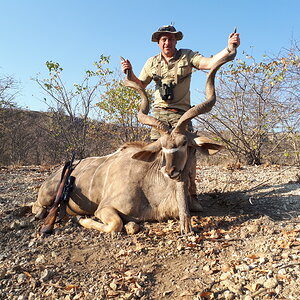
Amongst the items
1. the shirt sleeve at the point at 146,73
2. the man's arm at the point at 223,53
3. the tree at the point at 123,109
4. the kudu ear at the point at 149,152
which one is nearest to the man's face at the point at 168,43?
the shirt sleeve at the point at 146,73

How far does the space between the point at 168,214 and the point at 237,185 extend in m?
2.69

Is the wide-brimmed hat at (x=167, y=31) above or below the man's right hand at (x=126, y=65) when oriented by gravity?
above

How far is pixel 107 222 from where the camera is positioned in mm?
3807

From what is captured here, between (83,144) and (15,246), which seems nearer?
(15,246)

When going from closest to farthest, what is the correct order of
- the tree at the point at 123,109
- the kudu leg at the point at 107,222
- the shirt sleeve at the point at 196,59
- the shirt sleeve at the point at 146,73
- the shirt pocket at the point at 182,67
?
the kudu leg at the point at 107,222 < the shirt sleeve at the point at 196,59 < the shirt pocket at the point at 182,67 < the shirt sleeve at the point at 146,73 < the tree at the point at 123,109

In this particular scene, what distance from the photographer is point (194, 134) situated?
3846 millimetres

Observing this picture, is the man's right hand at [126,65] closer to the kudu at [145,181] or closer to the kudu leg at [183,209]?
the kudu at [145,181]

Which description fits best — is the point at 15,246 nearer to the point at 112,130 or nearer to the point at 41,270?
the point at 41,270

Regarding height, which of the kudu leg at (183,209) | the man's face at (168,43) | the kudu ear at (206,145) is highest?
the man's face at (168,43)

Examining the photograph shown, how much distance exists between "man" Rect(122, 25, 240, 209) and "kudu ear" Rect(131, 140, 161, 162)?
0.50 m

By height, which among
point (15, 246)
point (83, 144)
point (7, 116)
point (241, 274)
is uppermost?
point (7, 116)

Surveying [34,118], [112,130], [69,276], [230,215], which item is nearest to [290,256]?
[230,215]

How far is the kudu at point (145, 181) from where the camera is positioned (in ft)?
11.8

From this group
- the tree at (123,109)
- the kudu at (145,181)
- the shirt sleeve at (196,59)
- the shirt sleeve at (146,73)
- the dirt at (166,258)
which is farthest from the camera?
the tree at (123,109)
